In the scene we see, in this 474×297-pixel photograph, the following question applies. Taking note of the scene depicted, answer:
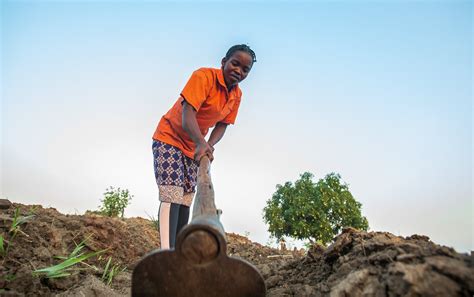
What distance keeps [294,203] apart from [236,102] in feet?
42.4

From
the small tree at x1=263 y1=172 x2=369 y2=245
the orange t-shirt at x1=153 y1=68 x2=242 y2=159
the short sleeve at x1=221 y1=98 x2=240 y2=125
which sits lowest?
the orange t-shirt at x1=153 y1=68 x2=242 y2=159

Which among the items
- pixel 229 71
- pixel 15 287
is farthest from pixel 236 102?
pixel 15 287

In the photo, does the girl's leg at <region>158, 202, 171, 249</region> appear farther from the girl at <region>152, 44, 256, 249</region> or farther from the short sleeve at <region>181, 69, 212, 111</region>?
the short sleeve at <region>181, 69, 212, 111</region>

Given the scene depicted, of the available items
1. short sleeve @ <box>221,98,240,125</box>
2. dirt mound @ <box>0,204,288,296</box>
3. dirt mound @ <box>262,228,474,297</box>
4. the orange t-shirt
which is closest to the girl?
the orange t-shirt

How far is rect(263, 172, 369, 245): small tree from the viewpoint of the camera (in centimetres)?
1510

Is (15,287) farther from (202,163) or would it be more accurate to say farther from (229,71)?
(229,71)

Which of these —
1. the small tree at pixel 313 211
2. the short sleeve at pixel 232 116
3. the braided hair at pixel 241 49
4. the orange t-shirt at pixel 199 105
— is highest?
the small tree at pixel 313 211

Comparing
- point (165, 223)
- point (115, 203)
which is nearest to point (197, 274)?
point (165, 223)

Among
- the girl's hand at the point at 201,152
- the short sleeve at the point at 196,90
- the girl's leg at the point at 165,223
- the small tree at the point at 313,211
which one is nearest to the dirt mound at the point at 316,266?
the girl's leg at the point at 165,223

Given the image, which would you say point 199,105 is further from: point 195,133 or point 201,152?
point 201,152

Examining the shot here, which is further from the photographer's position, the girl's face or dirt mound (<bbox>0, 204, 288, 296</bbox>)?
the girl's face

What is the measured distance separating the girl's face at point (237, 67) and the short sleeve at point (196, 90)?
247mm

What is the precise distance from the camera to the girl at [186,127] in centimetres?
277

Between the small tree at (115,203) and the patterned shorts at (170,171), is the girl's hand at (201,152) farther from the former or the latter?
the small tree at (115,203)
